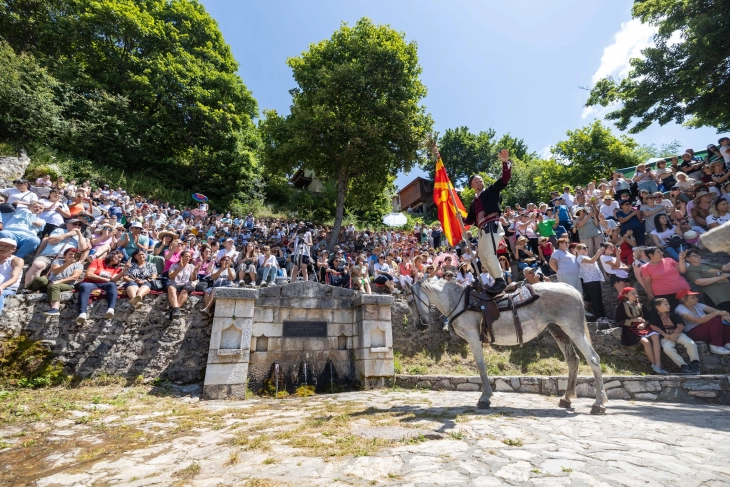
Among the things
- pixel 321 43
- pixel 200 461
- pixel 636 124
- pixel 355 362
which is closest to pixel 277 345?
pixel 355 362

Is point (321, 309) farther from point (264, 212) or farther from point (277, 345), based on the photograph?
point (264, 212)

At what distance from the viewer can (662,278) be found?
7609mm

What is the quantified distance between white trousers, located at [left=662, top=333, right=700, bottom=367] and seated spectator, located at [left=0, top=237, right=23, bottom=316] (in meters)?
12.8

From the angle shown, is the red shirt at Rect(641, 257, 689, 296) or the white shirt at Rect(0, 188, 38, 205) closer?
the red shirt at Rect(641, 257, 689, 296)

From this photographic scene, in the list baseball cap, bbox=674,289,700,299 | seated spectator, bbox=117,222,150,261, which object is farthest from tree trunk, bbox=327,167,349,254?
baseball cap, bbox=674,289,700,299

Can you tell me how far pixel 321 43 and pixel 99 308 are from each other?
20950 mm

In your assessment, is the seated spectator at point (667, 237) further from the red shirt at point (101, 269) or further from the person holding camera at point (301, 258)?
the red shirt at point (101, 269)

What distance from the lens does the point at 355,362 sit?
751 centimetres

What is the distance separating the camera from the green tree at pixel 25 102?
17359 mm

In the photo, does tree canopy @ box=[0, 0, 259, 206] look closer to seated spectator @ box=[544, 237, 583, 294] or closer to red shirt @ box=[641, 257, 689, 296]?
seated spectator @ box=[544, 237, 583, 294]

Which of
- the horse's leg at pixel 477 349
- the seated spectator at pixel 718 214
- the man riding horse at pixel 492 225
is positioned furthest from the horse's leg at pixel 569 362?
the seated spectator at pixel 718 214

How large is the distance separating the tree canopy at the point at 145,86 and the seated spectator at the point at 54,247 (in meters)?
17.5

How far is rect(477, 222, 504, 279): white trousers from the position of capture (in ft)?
17.8

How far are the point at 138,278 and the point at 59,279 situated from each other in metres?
1.29
